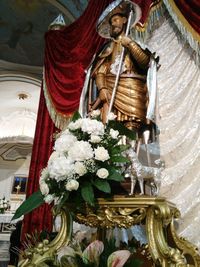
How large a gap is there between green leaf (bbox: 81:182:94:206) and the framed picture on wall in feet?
29.5

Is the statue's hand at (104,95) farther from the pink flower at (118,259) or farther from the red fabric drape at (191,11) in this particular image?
the pink flower at (118,259)

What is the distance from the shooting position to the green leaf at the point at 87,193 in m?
1.39

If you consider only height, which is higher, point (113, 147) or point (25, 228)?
point (113, 147)

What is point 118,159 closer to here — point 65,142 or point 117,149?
point 117,149

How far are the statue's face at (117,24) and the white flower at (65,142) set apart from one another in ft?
3.05

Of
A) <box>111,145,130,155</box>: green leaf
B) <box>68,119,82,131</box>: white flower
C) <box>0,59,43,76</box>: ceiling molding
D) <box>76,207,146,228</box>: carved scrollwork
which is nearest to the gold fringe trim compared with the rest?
<box>68,119,82,131</box>: white flower

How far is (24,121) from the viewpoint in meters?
8.65

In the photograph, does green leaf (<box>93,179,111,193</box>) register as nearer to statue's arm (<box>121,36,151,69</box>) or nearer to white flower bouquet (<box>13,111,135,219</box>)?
white flower bouquet (<box>13,111,135,219</box>)

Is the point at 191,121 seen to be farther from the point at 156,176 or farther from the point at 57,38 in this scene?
the point at 57,38

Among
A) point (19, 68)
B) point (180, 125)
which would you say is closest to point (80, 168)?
point (180, 125)

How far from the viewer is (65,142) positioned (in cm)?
155

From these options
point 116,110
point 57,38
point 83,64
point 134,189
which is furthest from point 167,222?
point 57,38

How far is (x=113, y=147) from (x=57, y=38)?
1.92 m

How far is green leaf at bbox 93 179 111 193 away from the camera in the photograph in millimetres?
1436
